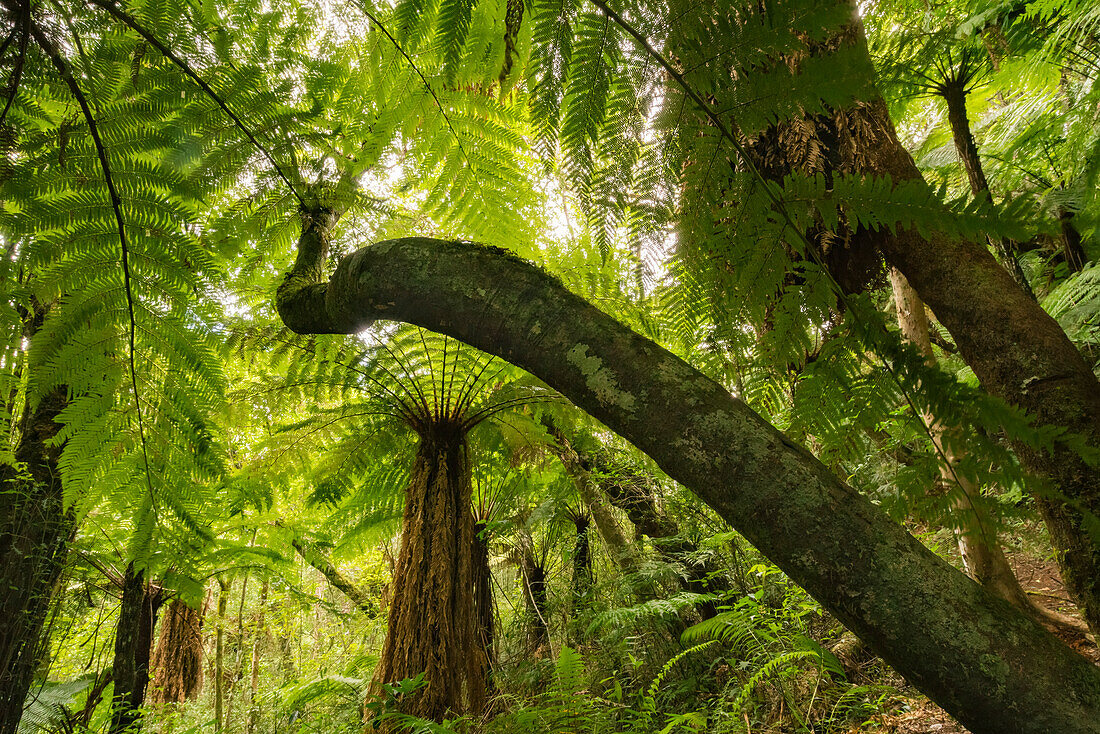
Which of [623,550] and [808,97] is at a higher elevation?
[808,97]

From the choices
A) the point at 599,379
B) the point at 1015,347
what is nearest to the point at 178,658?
the point at 599,379

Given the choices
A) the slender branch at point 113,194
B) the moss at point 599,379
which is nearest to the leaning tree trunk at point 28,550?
the slender branch at point 113,194

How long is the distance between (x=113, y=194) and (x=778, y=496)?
5.57 ft

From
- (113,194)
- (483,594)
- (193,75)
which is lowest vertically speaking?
(483,594)

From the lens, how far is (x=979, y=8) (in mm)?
2135

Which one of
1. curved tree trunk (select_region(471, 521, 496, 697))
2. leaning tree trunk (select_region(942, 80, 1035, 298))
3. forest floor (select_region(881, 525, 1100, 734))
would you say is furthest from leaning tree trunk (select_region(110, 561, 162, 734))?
leaning tree trunk (select_region(942, 80, 1035, 298))

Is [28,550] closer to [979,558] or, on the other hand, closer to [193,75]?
A: [193,75]

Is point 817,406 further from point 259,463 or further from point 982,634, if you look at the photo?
point 259,463

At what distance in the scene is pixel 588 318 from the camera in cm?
98

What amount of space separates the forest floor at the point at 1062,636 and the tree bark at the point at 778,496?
98 cm

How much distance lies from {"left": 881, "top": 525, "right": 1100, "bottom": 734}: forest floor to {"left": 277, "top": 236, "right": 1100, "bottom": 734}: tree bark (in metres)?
0.98

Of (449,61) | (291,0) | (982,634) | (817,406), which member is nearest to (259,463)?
(291,0)

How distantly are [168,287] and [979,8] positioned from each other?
3.30 meters

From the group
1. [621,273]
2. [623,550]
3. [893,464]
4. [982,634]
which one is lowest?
[982,634]
